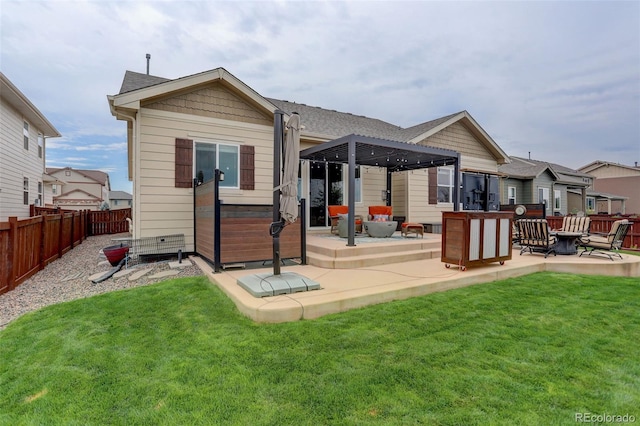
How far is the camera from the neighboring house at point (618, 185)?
29.1m

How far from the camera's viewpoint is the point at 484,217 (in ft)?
18.5

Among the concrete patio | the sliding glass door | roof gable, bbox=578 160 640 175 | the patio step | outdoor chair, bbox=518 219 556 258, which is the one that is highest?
roof gable, bbox=578 160 640 175

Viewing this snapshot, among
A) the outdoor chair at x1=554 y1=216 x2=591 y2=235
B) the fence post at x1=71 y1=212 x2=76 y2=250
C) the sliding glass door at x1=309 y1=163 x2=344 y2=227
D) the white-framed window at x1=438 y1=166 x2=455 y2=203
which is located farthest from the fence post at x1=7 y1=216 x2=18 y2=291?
the outdoor chair at x1=554 y1=216 x2=591 y2=235

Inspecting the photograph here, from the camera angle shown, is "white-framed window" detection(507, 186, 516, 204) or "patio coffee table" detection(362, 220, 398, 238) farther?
"white-framed window" detection(507, 186, 516, 204)

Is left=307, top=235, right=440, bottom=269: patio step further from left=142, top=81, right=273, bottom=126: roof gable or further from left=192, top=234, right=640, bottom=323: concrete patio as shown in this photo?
left=142, top=81, right=273, bottom=126: roof gable

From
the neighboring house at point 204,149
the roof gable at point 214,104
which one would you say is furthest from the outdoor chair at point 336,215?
the roof gable at point 214,104

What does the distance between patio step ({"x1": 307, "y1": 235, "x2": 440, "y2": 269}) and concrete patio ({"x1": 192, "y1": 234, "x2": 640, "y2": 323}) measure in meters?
0.03

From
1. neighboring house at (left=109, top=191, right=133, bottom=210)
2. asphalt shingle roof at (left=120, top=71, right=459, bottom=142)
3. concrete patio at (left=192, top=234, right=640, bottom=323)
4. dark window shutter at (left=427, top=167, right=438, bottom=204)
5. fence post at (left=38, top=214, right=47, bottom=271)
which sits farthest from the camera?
neighboring house at (left=109, top=191, right=133, bottom=210)

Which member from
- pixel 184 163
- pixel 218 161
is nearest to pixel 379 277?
pixel 218 161

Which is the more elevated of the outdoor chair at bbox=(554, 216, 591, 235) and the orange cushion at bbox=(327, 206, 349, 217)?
the orange cushion at bbox=(327, 206, 349, 217)

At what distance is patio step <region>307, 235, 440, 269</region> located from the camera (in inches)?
233

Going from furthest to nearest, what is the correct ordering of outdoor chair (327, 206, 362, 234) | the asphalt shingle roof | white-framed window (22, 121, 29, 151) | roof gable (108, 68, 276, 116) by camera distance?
white-framed window (22, 121, 29, 151)
the asphalt shingle roof
outdoor chair (327, 206, 362, 234)
roof gable (108, 68, 276, 116)

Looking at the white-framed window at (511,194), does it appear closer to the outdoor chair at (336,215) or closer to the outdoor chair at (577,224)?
the outdoor chair at (577,224)

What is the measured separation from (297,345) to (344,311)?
1043 millimetres
